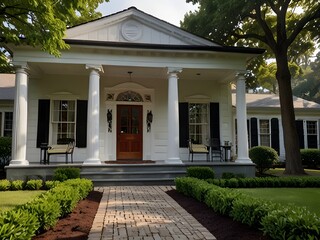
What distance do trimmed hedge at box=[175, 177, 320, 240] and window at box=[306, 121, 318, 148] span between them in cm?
1459

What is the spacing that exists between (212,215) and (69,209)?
2724mm

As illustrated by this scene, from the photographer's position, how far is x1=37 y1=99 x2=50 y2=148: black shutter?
43.8ft

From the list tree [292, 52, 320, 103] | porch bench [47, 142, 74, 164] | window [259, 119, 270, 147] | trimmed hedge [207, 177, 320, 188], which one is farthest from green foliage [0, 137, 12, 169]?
tree [292, 52, 320, 103]

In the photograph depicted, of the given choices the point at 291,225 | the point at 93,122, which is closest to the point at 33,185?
the point at 93,122

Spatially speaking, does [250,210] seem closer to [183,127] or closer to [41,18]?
[41,18]

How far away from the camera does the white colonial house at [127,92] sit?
11.6 metres

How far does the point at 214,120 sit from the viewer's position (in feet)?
47.5

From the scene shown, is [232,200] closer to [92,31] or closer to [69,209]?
[69,209]

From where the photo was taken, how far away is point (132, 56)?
1198 centimetres

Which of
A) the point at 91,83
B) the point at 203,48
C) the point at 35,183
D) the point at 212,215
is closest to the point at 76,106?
the point at 91,83

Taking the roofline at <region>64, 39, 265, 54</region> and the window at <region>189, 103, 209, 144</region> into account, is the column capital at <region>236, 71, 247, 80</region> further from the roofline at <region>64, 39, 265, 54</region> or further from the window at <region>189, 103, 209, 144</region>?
the window at <region>189, 103, 209, 144</region>

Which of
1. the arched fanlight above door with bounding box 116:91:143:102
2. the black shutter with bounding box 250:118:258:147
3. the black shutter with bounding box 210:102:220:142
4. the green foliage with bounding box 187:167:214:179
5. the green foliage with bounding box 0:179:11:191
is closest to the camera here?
the green foliage with bounding box 0:179:11:191

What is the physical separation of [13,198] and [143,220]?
3.91 metres

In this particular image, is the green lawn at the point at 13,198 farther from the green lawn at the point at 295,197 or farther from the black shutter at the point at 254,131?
the black shutter at the point at 254,131
